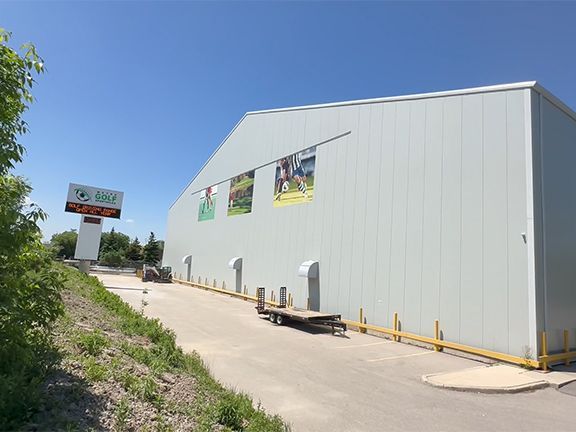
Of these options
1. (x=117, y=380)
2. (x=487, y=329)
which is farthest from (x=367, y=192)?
(x=117, y=380)

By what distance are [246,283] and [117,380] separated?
2047cm

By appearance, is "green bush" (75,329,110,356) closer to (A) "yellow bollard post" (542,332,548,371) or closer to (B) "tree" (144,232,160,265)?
(A) "yellow bollard post" (542,332,548,371)

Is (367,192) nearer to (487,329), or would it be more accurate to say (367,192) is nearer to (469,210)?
(469,210)

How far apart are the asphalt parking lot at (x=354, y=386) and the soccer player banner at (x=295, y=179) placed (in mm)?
8297

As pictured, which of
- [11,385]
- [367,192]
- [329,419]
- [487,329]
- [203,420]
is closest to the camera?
[11,385]

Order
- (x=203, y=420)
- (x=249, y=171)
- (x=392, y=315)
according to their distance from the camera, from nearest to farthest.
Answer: (x=203, y=420) < (x=392, y=315) < (x=249, y=171)

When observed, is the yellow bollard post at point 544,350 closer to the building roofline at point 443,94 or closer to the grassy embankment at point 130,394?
the building roofline at point 443,94

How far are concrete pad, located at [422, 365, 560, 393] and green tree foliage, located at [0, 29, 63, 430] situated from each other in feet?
24.9

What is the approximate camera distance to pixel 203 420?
4.80 metres

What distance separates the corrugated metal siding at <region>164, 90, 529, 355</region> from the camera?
37.4ft

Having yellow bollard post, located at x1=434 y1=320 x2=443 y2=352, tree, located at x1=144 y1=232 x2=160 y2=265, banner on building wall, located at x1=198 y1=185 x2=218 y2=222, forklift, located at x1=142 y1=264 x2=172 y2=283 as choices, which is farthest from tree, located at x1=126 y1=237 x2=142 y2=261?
yellow bollard post, located at x1=434 y1=320 x2=443 y2=352

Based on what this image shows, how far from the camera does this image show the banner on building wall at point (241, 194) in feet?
89.0

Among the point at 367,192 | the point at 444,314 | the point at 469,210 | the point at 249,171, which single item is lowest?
the point at 444,314

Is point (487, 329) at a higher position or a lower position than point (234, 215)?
lower
